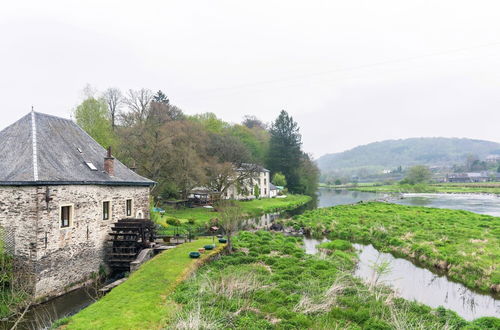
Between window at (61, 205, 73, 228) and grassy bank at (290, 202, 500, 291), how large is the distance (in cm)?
1982

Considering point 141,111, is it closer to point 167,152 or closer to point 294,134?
point 167,152

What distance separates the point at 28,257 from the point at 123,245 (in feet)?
16.2

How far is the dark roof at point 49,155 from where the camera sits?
14255 mm

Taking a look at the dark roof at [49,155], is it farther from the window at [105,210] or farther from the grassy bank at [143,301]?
the grassy bank at [143,301]

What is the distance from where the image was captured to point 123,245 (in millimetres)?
17844

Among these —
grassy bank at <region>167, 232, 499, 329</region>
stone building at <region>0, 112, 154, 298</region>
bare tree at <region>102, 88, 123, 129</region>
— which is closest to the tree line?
bare tree at <region>102, 88, 123, 129</region>

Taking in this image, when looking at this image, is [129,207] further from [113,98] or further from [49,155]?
[113,98]

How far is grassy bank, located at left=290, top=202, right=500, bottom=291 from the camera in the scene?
16.5m

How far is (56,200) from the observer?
47.7 ft

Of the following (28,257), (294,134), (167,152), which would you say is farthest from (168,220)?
(294,134)

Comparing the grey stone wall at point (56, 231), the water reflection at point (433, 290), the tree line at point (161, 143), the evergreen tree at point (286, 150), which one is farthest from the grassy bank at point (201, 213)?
the evergreen tree at point (286, 150)

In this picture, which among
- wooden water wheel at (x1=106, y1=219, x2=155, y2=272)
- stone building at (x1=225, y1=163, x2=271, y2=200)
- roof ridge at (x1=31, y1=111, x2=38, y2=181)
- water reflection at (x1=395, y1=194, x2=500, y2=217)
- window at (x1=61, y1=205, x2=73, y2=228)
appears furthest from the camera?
stone building at (x1=225, y1=163, x2=271, y2=200)

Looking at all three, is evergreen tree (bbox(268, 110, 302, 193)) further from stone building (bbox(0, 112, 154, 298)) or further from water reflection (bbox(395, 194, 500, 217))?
stone building (bbox(0, 112, 154, 298))

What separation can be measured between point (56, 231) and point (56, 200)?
143cm
